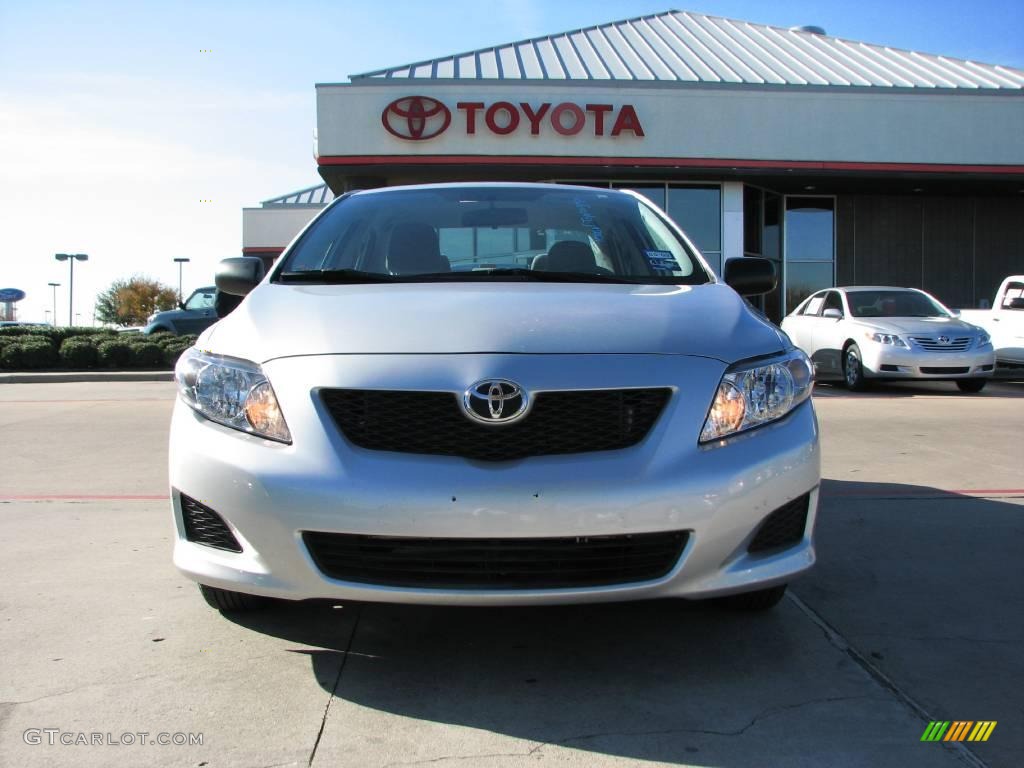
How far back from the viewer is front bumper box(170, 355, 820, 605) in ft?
7.92

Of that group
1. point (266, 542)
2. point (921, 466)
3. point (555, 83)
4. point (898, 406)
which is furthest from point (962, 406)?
point (555, 83)

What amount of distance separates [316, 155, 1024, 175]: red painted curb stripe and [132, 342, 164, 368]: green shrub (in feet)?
16.0

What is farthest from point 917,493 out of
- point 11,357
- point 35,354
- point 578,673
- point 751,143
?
point 11,357

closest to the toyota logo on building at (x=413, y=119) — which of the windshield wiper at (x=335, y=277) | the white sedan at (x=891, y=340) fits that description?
the white sedan at (x=891, y=340)

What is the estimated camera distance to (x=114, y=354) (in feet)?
53.6

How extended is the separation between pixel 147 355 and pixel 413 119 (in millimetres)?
6803

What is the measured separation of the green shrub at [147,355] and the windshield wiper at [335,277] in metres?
14.0

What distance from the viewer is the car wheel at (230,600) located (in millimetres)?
3084

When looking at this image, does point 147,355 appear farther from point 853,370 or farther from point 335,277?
point 335,277

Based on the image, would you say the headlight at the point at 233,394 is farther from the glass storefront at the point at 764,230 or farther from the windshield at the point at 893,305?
the glass storefront at the point at 764,230

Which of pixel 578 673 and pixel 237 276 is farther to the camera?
pixel 237 276

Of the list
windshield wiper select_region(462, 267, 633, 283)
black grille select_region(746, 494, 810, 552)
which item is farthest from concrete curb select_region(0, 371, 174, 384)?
black grille select_region(746, 494, 810, 552)

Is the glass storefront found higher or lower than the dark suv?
higher

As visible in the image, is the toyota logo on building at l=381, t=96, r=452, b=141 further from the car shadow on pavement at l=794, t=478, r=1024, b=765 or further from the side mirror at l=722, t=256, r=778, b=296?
the side mirror at l=722, t=256, r=778, b=296
